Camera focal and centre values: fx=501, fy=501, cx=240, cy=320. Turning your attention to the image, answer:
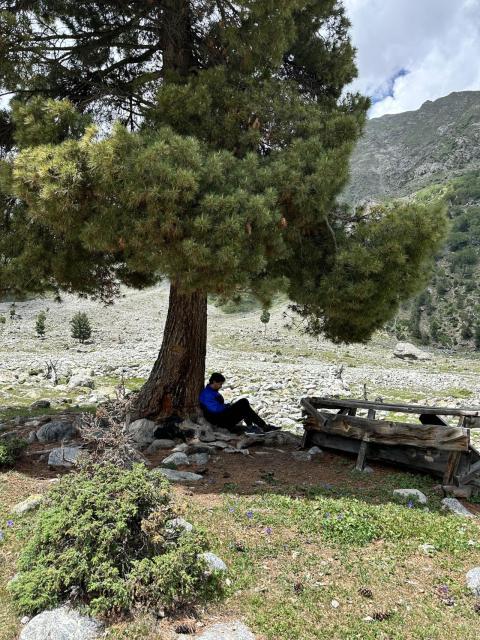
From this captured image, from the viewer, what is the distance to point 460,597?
15.3 feet

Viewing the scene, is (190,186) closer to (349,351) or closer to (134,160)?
(134,160)

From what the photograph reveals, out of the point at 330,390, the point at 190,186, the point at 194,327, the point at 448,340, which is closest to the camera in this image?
the point at 190,186

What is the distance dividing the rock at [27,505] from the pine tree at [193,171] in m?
3.35

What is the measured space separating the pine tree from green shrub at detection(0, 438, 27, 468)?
295cm

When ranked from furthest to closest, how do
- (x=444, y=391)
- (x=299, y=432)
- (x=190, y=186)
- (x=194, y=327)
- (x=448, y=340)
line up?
(x=448, y=340)
(x=444, y=391)
(x=299, y=432)
(x=194, y=327)
(x=190, y=186)

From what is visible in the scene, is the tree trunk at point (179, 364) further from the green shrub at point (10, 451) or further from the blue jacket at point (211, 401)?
the green shrub at point (10, 451)

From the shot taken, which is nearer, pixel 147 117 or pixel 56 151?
pixel 56 151

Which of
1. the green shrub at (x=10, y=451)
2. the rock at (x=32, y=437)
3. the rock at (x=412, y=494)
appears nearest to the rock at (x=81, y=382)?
the rock at (x=32, y=437)

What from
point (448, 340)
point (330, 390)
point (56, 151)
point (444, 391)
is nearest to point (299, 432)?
point (330, 390)

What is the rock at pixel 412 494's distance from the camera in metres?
6.86

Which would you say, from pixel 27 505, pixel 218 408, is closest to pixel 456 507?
pixel 218 408

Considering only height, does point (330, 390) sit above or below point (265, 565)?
below

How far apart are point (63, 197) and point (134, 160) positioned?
1132 millimetres

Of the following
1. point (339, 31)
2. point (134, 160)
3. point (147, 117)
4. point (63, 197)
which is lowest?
point (63, 197)
